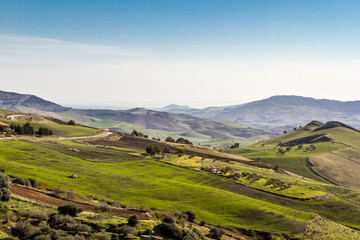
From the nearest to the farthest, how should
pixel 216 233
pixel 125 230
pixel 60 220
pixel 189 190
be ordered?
pixel 60 220, pixel 125 230, pixel 216 233, pixel 189 190

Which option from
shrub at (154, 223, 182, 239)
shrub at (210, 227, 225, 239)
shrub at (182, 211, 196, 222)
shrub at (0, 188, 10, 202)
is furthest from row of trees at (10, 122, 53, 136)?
shrub at (154, 223, 182, 239)

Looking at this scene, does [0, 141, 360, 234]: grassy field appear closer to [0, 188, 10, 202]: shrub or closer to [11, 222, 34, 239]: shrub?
[0, 188, 10, 202]: shrub

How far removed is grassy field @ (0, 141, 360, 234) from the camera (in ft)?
205

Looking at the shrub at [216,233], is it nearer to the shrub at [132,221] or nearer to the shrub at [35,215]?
the shrub at [132,221]

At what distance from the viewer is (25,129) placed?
143375 millimetres

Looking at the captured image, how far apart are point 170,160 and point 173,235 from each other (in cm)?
8956

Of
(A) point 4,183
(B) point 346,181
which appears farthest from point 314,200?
(B) point 346,181

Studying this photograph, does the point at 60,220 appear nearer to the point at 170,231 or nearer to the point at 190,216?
the point at 170,231

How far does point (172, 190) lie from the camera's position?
76375 millimetres

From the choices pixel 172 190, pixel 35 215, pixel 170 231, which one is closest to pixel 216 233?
pixel 170 231

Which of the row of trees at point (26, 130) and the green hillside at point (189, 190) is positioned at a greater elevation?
the row of trees at point (26, 130)

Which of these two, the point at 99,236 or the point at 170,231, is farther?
the point at 170,231

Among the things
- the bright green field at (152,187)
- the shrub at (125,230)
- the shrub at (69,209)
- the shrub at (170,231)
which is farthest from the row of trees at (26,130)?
the shrub at (170,231)

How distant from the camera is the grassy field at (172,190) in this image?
62.4 m
